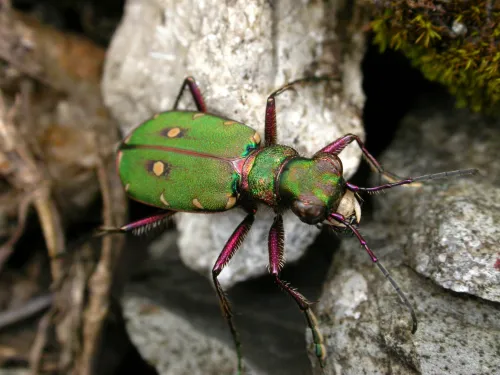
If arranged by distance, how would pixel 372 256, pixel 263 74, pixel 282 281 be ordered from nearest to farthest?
pixel 372 256, pixel 282 281, pixel 263 74

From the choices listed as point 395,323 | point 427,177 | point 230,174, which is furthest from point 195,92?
point 395,323

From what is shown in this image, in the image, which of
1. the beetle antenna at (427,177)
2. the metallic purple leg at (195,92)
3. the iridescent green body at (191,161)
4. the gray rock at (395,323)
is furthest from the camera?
the metallic purple leg at (195,92)

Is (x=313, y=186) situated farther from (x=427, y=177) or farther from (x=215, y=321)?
(x=215, y=321)

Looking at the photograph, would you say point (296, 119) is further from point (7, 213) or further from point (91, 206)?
point (7, 213)

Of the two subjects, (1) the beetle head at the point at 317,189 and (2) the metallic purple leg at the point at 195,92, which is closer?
(1) the beetle head at the point at 317,189

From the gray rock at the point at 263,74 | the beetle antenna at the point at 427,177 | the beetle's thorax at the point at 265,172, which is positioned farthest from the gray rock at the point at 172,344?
the beetle antenna at the point at 427,177

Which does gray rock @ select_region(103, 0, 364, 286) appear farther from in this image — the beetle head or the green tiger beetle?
the beetle head

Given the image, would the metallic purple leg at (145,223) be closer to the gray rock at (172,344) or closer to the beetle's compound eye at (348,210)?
the gray rock at (172,344)
